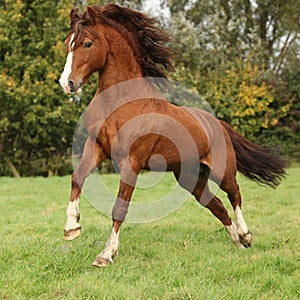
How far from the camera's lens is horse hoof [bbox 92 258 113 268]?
12.0 ft

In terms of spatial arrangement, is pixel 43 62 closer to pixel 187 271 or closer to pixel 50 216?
pixel 50 216

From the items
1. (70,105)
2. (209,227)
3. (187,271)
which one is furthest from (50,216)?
(70,105)

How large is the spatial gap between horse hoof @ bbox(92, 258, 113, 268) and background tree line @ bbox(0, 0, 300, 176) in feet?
38.5

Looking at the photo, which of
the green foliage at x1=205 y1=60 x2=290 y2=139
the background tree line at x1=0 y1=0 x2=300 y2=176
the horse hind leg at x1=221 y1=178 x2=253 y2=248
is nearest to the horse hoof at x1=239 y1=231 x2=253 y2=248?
the horse hind leg at x1=221 y1=178 x2=253 y2=248

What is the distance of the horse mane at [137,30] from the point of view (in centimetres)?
390

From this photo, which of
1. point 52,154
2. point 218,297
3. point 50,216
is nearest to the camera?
point 218,297

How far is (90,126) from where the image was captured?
3.96 meters

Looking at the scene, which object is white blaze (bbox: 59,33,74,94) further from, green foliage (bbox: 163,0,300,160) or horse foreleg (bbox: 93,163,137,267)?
green foliage (bbox: 163,0,300,160)

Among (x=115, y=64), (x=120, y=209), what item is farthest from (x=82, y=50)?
(x=120, y=209)

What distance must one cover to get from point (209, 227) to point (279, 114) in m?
14.0

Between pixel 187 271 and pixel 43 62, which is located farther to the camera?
pixel 43 62

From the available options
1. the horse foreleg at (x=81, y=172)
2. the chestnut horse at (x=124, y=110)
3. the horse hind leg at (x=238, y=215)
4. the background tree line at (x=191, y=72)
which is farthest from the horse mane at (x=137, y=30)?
the background tree line at (x=191, y=72)

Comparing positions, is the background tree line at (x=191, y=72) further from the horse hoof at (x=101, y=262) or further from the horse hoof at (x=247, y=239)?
the horse hoof at (x=101, y=262)

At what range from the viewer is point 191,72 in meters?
19.0
